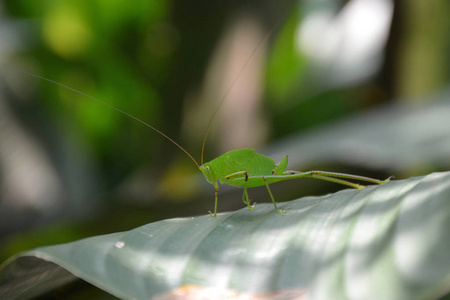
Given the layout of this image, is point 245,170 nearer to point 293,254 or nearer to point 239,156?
point 239,156

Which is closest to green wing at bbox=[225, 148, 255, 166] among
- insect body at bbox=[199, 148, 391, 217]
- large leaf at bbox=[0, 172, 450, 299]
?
insect body at bbox=[199, 148, 391, 217]

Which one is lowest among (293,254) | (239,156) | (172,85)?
(293,254)

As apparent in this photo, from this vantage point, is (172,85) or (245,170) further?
(172,85)

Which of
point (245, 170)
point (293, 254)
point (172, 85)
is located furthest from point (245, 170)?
point (172, 85)

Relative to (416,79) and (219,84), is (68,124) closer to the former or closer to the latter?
(219,84)

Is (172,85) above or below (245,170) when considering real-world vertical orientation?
above

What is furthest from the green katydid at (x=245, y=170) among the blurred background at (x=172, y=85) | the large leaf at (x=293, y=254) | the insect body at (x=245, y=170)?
the blurred background at (x=172, y=85)
